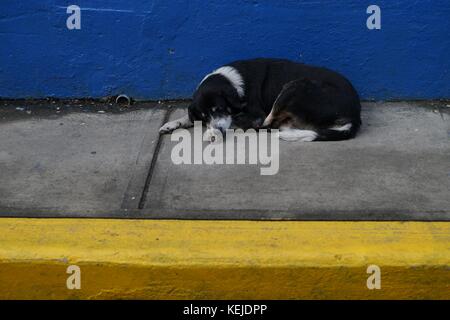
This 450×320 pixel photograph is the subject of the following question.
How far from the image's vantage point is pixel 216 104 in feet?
17.7

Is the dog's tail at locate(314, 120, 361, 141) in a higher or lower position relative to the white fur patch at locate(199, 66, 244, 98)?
lower

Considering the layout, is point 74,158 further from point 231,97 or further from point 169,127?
point 231,97

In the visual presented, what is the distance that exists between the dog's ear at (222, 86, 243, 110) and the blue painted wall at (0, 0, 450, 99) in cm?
43

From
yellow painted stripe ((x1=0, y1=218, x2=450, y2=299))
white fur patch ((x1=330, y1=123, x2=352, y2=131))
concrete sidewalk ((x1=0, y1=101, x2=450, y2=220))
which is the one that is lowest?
yellow painted stripe ((x1=0, y1=218, x2=450, y2=299))

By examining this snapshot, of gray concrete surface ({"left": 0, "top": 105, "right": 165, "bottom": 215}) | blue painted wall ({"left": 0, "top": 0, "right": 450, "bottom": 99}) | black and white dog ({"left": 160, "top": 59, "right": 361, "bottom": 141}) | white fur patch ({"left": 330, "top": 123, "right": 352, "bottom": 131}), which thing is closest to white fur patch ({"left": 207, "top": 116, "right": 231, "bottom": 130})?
black and white dog ({"left": 160, "top": 59, "right": 361, "bottom": 141})

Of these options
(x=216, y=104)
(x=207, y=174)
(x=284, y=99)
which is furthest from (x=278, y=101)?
(x=207, y=174)

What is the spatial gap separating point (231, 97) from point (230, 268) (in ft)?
6.48

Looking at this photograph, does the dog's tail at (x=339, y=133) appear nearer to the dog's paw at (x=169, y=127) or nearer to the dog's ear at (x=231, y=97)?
the dog's ear at (x=231, y=97)

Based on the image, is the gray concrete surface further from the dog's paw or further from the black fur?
the black fur

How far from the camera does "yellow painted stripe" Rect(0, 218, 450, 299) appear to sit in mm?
3746

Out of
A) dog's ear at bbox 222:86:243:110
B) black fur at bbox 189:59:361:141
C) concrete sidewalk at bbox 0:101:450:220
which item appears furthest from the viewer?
dog's ear at bbox 222:86:243:110

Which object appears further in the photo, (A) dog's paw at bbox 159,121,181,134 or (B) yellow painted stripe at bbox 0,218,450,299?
(A) dog's paw at bbox 159,121,181,134
